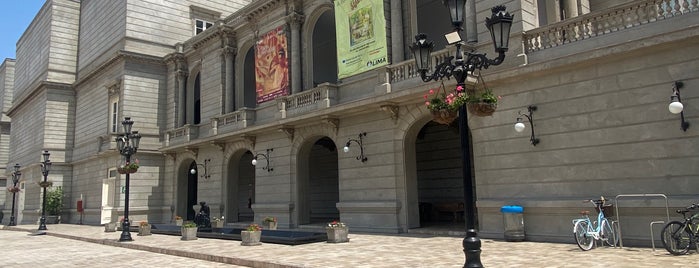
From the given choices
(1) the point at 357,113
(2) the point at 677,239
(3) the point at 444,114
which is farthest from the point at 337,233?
(2) the point at 677,239

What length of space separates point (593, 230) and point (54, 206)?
3802 centimetres

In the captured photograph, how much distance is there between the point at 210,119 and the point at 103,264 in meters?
15.5

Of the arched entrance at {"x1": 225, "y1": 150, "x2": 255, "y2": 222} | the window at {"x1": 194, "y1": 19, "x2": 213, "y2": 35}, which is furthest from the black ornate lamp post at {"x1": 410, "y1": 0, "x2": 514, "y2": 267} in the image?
the window at {"x1": 194, "y1": 19, "x2": 213, "y2": 35}

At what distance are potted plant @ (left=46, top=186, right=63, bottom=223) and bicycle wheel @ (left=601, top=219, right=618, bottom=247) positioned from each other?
37961mm

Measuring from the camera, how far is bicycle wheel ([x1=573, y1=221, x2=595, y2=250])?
1227 centimetres

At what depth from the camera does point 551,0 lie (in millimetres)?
18781

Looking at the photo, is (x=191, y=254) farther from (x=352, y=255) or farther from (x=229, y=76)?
(x=229, y=76)

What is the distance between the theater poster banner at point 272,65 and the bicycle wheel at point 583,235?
50.5ft

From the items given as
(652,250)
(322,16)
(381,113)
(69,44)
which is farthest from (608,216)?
(69,44)

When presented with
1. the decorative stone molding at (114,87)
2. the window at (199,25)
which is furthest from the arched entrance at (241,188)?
the window at (199,25)

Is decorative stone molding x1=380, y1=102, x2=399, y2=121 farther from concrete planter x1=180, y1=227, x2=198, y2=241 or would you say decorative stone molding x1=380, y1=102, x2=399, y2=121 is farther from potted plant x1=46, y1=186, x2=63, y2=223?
potted plant x1=46, y1=186, x2=63, y2=223

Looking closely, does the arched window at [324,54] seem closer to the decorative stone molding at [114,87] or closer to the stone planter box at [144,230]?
the stone planter box at [144,230]

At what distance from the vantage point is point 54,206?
38875 mm

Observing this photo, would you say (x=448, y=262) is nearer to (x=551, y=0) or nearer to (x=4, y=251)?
(x=551, y=0)
